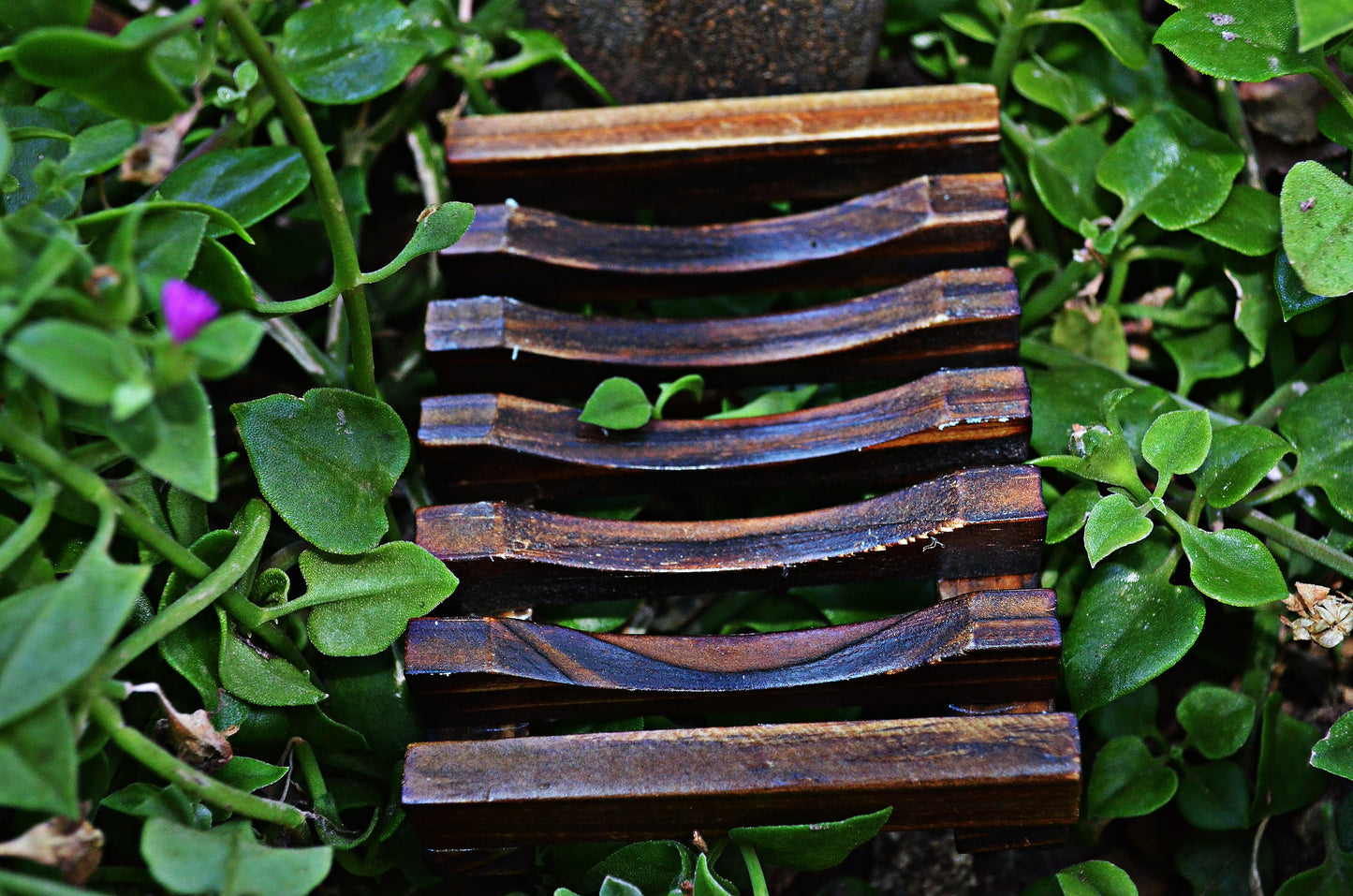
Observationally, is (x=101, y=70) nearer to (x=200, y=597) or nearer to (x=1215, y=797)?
(x=200, y=597)

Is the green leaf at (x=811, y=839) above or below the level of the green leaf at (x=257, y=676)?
below

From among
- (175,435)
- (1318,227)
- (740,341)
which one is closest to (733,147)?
(740,341)

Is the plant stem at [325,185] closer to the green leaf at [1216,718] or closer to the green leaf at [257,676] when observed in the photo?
the green leaf at [257,676]

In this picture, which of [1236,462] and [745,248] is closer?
[1236,462]

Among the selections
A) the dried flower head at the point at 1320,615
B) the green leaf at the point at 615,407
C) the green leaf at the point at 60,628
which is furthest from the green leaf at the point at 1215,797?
the green leaf at the point at 60,628

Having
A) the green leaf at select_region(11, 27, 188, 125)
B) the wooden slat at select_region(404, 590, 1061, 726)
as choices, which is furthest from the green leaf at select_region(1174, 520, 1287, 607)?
the green leaf at select_region(11, 27, 188, 125)

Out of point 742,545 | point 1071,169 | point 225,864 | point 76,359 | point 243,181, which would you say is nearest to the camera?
point 76,359
